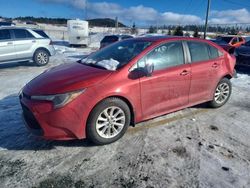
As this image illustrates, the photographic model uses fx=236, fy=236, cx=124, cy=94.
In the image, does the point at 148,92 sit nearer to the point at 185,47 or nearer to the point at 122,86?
the point at 122,86

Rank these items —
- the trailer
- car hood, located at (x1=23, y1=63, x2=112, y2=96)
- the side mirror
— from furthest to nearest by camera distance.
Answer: the trailer
the side mirror
car hood, located at (x1=23, y1=63, x2=112, y2=96)

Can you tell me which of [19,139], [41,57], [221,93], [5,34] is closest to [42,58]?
[41,57]

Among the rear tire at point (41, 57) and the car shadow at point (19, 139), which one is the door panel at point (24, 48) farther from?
the car shadow at point (19, 139)

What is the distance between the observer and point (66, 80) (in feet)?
11.1

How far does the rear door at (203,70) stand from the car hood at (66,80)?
1800mm

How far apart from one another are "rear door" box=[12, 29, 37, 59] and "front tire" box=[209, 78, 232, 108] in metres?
7.59

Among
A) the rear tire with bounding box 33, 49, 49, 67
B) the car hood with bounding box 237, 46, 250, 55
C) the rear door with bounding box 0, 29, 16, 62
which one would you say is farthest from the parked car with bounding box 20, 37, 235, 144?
the rear tire with bounding box 33, 49, 49, 67

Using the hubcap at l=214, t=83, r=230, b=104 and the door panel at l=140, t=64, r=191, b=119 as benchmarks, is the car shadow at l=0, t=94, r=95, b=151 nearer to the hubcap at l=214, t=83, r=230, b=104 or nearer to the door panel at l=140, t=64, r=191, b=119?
the door panel at l=140, t=64, r=191, b=119

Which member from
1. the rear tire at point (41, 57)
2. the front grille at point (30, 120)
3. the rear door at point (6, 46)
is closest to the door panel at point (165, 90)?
the front grille at point (30, 120)

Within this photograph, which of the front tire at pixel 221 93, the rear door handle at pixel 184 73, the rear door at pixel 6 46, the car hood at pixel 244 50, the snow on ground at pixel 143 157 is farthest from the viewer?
the car hood at pixel 244 50

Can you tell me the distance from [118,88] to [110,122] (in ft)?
1.73

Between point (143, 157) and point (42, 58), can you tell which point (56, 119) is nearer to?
point (143, 157)

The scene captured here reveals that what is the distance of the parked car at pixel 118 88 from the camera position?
317 centimetres

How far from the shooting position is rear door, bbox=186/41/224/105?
443 cm
